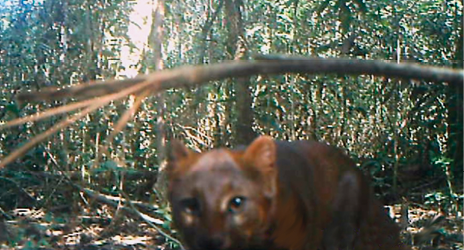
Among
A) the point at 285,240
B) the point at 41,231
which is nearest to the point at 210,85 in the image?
the point at 41,231

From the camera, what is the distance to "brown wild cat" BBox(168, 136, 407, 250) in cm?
354

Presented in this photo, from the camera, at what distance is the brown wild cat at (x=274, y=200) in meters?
3.54

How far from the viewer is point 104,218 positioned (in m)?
6.80

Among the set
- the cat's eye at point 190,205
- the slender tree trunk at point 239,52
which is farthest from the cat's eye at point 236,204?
the slender tree trunk at point 239,52

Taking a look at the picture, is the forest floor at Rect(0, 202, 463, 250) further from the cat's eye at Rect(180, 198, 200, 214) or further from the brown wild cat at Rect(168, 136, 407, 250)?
the cat's eye at Rect(180, 198, 200, 214)

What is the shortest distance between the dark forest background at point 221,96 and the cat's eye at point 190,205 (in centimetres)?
302

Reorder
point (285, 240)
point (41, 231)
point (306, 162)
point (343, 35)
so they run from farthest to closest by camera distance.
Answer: point (343, 35) < point (41, 231) < point (306, 162) < point (285, 240)

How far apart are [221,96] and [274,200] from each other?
12.4 feet

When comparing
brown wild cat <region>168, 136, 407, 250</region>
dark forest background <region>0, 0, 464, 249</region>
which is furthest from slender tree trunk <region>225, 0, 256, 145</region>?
brown wild cat <region>168, 136, 407, 250</region>

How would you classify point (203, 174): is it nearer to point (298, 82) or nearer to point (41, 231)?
point (41, 231)

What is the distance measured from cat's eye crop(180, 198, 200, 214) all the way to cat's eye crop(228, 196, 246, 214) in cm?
17

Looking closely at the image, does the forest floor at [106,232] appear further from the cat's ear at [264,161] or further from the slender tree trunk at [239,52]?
the cat's ear at [264,161]

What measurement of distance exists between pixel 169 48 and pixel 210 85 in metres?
0.72

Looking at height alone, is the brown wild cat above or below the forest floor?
above
